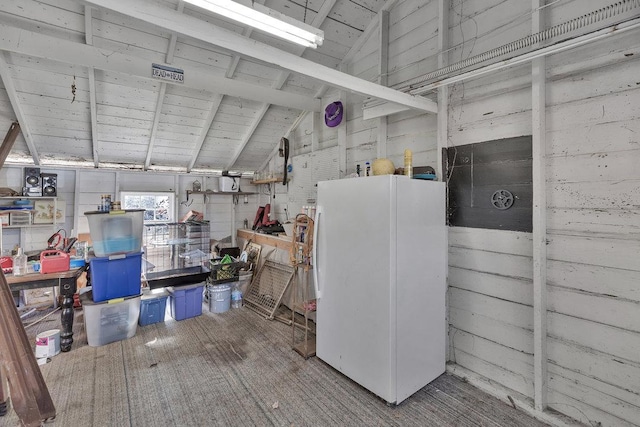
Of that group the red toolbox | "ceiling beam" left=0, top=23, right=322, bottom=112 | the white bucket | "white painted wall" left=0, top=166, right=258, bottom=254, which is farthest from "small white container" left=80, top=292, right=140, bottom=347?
"ceiling beam" left=0, top=23, right=322, bottom=112

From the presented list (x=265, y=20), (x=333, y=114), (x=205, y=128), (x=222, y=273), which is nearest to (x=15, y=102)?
(x=205, y=128)

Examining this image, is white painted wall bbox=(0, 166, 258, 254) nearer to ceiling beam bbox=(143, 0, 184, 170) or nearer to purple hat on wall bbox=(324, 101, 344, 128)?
ceiling beam bbox=(143, 0, 184, 170)

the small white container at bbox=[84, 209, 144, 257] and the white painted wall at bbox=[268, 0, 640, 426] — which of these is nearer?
the white painted wall at bbox=[268, 0, 640, 426]

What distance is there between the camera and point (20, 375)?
2.09 metres

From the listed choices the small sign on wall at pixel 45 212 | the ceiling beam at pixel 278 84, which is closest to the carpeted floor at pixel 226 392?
the small sign on wall at pixel 45 212

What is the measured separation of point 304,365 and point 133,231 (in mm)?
2293

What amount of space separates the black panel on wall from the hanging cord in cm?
63

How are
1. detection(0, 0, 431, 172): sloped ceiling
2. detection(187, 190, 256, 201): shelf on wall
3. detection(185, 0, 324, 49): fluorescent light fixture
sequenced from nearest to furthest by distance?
detection(185, 0, 324, 49): fluorescent light fixture → detection(0, 0, 431, 172): sloped ceiling → detection(187, 190, 256, 201): shelf on wall

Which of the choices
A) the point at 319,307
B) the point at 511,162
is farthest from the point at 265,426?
the point at 511,162

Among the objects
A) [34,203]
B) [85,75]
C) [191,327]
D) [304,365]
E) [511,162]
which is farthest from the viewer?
[34,203]

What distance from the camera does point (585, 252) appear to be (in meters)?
1.99

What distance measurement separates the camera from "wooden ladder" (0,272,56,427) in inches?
80.2

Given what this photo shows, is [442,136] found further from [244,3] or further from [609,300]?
[244,3]

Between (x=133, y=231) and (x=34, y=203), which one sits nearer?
(x=133, y=231)
